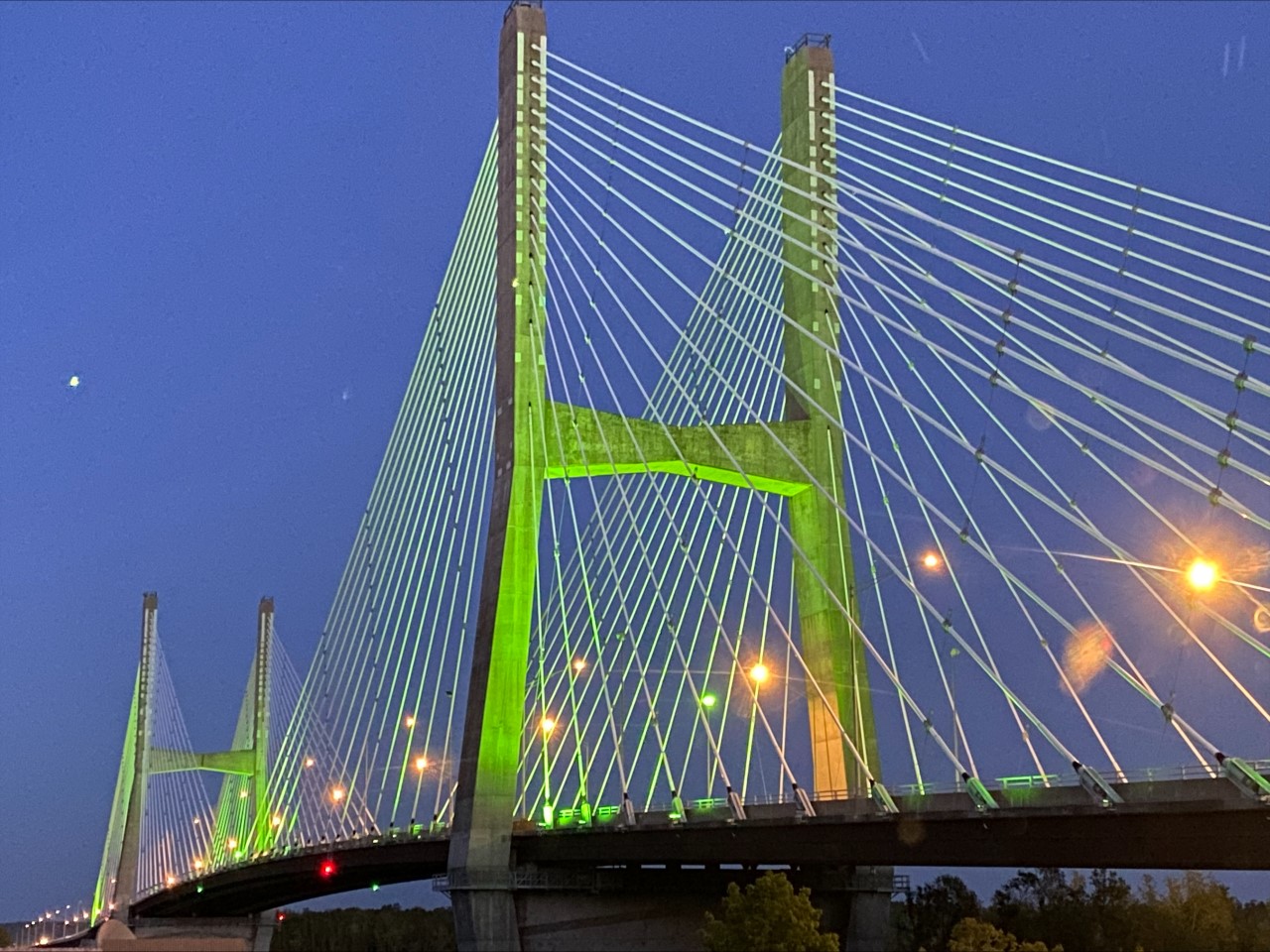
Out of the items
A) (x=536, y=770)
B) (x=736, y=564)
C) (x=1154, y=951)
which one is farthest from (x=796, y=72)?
(x=1154, y=951)

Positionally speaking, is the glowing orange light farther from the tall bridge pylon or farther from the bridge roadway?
the tall bridge pylon

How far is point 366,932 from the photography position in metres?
118

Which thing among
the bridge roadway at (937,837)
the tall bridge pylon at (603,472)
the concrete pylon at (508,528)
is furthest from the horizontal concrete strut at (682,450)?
the bridge roadway at (937,837)

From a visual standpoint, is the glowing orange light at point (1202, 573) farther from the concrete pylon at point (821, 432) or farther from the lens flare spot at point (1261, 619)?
the concrete pylon at point (821, 432)

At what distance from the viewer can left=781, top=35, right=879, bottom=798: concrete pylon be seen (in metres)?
33.1

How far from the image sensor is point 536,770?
125ft

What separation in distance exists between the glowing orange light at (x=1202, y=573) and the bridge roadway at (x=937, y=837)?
324 cm

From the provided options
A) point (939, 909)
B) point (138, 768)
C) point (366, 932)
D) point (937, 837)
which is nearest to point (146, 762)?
point (138, 768)

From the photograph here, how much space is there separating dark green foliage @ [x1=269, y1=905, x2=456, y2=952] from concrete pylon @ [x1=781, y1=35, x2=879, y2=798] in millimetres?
78618

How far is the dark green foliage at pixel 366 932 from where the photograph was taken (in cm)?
10862

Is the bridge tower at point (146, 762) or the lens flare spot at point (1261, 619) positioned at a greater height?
the bridge tower at point (146, 762)

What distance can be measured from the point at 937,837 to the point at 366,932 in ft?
329

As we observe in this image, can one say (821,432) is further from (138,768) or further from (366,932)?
(366,932)

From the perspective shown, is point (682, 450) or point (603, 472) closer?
point (682, 450)
